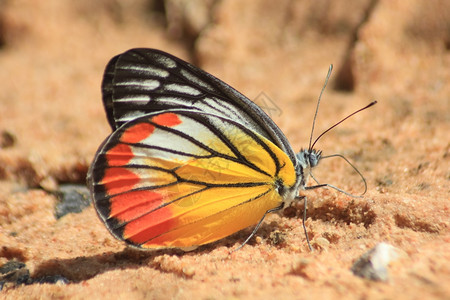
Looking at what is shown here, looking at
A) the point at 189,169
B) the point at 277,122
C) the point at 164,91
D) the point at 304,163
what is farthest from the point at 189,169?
the point at 277,122

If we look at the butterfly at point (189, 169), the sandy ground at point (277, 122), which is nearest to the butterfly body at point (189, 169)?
the butterfly at point (189, 169)

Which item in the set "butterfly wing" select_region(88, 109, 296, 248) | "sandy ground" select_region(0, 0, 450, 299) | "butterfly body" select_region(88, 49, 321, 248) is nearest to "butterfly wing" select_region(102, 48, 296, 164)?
"butterfly body" select_region(88, 49, 321, 248)

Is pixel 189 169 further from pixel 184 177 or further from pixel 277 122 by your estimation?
pixel 277 122

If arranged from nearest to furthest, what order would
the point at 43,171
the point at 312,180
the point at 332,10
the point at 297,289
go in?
the point at 297,289
the point at 312,180
the point at 43,171
the point at 332,10

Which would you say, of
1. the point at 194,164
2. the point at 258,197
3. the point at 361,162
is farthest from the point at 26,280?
the point at 361,162

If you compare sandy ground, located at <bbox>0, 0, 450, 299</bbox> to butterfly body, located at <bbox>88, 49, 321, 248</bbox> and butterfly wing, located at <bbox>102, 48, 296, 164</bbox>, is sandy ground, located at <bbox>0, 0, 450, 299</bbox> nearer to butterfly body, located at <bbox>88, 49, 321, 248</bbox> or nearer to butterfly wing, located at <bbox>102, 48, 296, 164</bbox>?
butterfly body, located at <bbox>88, 49, 321, 248</bbox>

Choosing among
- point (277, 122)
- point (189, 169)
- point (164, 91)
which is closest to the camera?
point (189, 169)

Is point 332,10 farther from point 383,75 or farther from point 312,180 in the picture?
point 312,180

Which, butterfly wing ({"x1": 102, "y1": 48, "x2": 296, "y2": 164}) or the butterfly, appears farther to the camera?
butterfly wing ({"x1": 102, "y1": 48, "x2": 296, "y2": 164})
